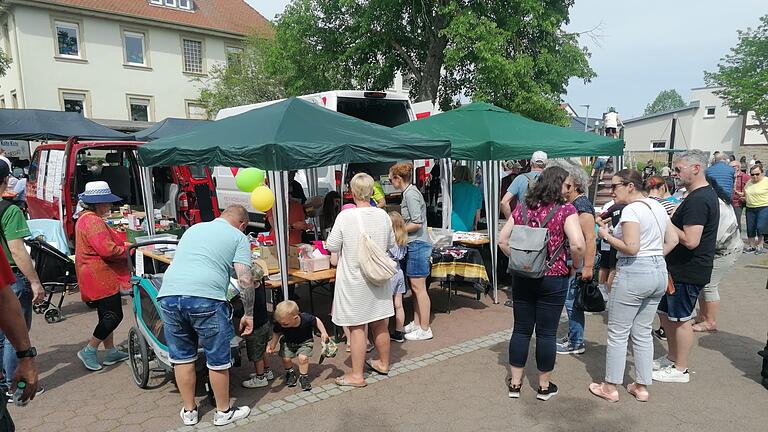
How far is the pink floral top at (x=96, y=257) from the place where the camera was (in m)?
4.22

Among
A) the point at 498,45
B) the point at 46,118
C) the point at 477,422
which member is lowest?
the point at 477,422

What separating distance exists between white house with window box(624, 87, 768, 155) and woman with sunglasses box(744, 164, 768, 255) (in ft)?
101

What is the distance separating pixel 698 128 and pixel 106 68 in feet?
135

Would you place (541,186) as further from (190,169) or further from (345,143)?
(190,169)

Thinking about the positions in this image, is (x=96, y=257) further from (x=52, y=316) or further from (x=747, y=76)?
(x=747, y=76)

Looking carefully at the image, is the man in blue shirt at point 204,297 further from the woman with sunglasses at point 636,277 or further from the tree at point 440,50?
the tree at point 440,50

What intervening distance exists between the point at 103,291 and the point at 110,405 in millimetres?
979

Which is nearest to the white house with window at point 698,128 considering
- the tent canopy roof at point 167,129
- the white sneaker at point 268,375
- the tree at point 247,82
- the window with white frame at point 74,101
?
the tree at point 247,82

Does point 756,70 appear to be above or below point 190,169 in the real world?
above

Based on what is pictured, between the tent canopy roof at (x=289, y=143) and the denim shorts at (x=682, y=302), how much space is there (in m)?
2.69

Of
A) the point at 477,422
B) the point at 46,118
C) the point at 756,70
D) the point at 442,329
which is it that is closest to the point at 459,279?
the point at 442,329

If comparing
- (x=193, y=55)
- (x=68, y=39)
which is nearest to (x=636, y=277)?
(x=68, y=39)

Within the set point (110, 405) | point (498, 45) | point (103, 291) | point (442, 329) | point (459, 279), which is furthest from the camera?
point (498, 45)

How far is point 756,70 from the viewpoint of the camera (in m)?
31.6
